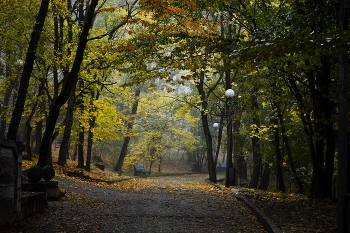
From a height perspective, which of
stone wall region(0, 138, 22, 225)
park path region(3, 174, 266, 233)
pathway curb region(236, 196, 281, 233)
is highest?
stone wall region(0, 138, 22, 225)

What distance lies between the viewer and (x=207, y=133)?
67.6ft

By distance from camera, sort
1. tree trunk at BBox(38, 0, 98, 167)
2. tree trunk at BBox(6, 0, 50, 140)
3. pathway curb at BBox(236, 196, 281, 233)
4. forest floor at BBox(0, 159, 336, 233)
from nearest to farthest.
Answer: pathway curb at BBox(236, 196, 281, 233), forest floor at BBox(0, 159, 336, 233), tree trunk at BBox(6, 0, 50, 140), tree trunk at BBox(38, 0, 98, 167)

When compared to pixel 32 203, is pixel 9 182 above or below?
above

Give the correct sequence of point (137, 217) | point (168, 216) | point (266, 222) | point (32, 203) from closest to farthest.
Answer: point (266, 222) < point (32, 203) < point (137, 217) < point (168, 216)

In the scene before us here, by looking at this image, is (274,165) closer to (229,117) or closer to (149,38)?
(229,117)

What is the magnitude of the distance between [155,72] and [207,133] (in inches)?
376

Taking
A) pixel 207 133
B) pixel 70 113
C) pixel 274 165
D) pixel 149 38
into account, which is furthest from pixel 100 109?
pixel 274 165

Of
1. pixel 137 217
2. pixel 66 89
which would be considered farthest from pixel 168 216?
pixel 66 89

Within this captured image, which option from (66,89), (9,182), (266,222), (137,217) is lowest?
(137,217)

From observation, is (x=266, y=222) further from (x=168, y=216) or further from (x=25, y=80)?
(x=25, y=80)

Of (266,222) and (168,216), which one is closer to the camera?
(266,222)

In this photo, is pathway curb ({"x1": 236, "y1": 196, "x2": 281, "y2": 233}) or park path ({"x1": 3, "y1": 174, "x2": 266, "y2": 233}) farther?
park path ({"x1": 3, "y1": 174, "x2": 266, "y2": 233})

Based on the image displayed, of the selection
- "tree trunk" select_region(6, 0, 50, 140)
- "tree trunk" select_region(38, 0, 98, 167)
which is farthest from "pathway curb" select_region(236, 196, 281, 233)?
"tree trunk" select_region(6, 0, 50, 140)

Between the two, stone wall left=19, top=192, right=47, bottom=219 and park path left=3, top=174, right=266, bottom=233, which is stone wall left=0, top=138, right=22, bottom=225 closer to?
park path left=3, top=174, right=266, bottom=233
